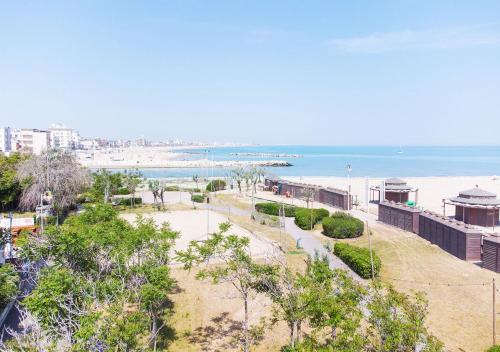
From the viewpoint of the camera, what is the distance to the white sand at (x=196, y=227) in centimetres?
2617

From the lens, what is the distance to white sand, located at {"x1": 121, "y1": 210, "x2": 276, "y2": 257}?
26.2m

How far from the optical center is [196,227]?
3288 centimetres

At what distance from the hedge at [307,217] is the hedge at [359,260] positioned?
877 cm

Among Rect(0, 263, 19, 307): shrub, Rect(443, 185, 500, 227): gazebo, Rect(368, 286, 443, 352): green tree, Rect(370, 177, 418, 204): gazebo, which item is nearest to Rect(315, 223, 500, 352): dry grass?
Rect(368, 286, 443, 352): green tree

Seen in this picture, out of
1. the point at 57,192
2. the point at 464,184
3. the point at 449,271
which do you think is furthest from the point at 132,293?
the point at 464,184

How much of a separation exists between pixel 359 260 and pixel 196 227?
1588 cm

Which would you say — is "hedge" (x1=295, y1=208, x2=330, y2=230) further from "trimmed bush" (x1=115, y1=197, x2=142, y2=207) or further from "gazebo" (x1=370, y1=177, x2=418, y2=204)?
"trimmed bush" (x1=115, y1=197, x2=142, y2=207)

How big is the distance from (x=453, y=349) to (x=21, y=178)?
3652cm

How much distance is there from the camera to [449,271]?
2042cm

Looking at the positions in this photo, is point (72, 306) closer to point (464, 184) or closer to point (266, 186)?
point (266, 186)

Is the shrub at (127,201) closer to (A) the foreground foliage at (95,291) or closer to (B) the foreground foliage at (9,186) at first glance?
(B) the foreground foliage at (9,186)

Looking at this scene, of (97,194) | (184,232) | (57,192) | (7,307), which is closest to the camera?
(7,307)

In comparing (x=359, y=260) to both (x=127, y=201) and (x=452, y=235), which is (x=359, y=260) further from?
(x=127, y=201)

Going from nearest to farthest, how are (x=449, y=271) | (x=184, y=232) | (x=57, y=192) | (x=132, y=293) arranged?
(x=132, y=293) → (x=449, y=271) → (x=184, y=232) → (x=57, y=192)
